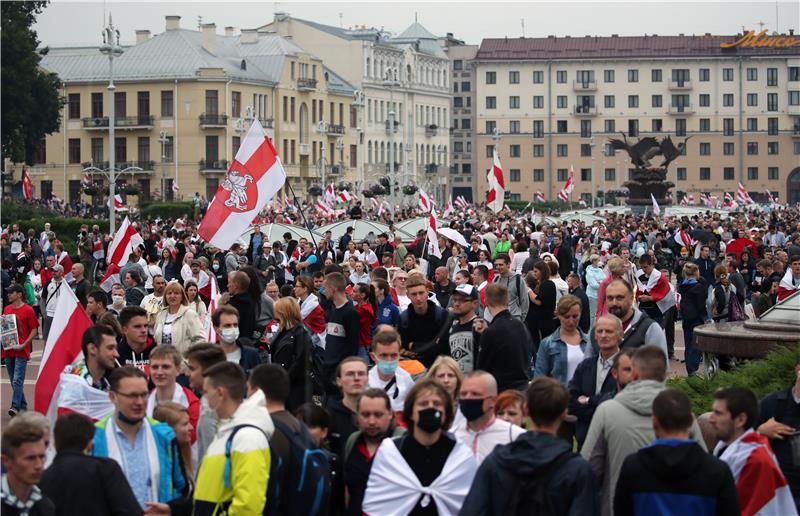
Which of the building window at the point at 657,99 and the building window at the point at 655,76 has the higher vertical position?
the building window at the point at 655,76

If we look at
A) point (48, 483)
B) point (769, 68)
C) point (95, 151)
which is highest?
point (769, 68)

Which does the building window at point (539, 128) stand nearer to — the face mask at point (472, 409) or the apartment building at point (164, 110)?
the apartment building at point (164, 110)

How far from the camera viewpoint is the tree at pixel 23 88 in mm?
62916

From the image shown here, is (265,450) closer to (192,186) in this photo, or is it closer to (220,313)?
(220,313)

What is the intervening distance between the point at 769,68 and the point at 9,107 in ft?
227

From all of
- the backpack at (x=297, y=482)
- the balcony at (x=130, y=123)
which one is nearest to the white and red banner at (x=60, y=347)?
the backpack at (x=297, y=482)

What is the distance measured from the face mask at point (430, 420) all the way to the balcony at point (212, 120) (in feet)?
271

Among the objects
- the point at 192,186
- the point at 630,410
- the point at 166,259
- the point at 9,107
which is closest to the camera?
the point at 630,410

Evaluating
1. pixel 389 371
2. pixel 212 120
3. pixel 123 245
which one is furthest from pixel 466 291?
pixel 212 120

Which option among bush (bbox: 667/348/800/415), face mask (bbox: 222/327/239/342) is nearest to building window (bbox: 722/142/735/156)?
bush (bbox: 667/348/800/415)

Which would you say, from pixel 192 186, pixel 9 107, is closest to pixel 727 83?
pixel 192 186

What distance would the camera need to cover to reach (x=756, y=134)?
118m

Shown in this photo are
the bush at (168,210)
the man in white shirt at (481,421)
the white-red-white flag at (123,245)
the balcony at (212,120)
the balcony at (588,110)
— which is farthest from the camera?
the balcony at (588,110)

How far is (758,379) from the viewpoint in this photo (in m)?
10.6
